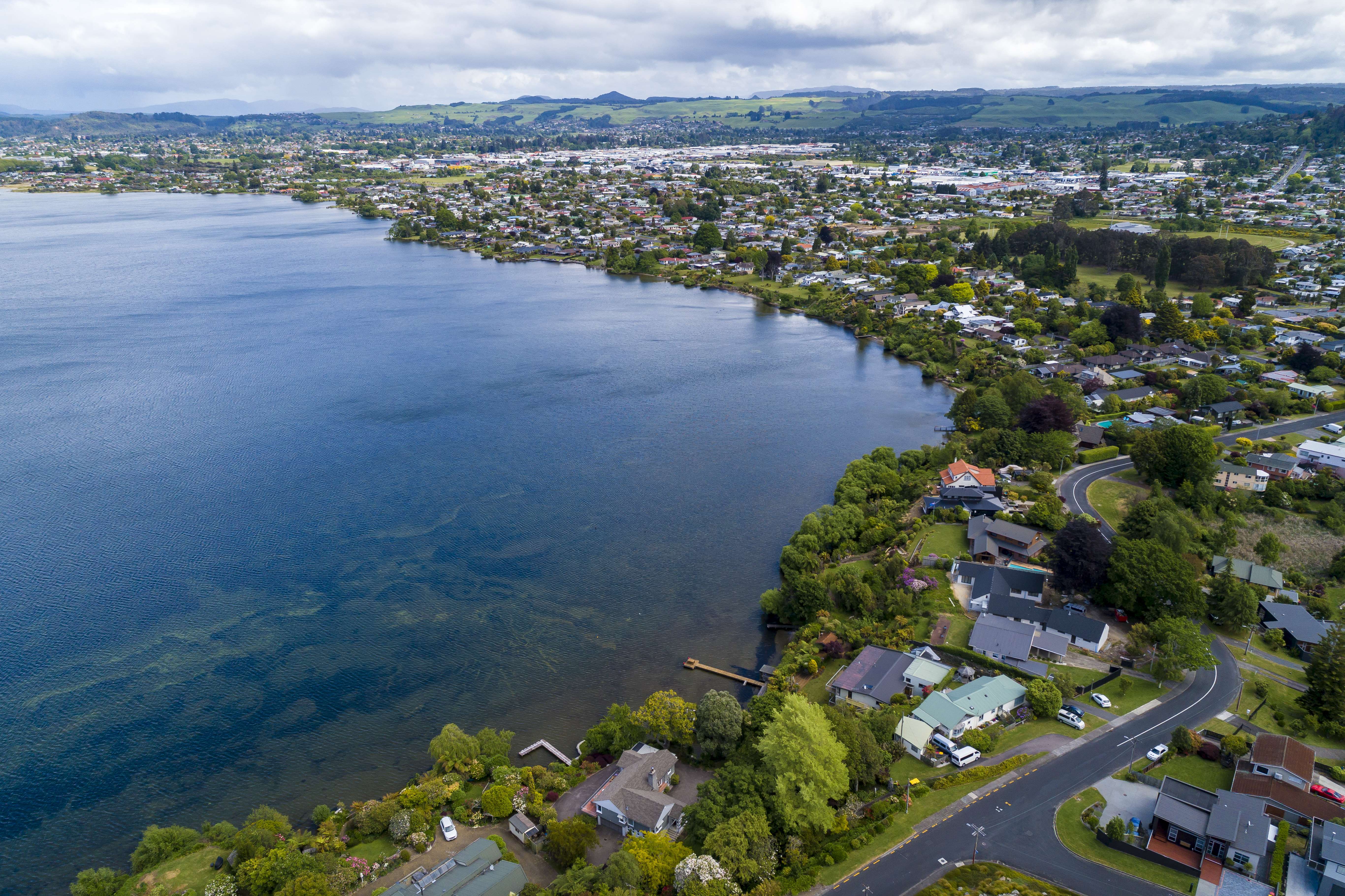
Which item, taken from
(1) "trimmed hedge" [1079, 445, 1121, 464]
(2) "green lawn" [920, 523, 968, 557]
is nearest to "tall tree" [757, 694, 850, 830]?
(2) "green lawn" [920, 523, 968, 557]

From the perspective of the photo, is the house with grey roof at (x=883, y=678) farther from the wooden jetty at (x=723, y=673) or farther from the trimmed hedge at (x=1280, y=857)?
the trimmed hedge at (x=1280, y=857)

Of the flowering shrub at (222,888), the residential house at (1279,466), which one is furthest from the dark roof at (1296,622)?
the flowering shrub at (222,888)

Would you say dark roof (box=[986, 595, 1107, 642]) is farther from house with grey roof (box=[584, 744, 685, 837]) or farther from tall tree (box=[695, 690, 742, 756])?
house with grey roof (box=[584, 744, 685, 837])

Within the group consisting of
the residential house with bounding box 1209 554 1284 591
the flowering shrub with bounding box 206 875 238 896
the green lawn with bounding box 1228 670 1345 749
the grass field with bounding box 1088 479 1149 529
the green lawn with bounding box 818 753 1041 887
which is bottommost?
the flowering shrub with bounding box 206 875 238 896

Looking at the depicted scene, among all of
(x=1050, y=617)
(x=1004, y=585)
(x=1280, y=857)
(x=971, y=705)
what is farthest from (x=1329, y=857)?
(x=1004, y=585)

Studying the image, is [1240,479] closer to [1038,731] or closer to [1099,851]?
[1038,731]

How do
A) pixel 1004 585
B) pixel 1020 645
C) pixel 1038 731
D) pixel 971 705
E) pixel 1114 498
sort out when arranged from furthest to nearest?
pixel 1114 498, pixel 1004 585, pixel 1020 645, pixel 971 705, pixel 1038 731
